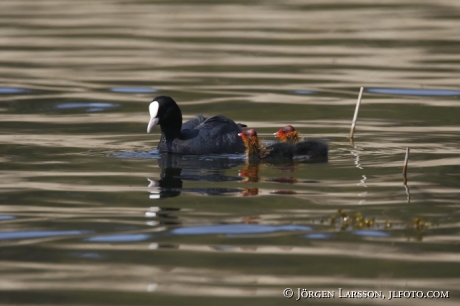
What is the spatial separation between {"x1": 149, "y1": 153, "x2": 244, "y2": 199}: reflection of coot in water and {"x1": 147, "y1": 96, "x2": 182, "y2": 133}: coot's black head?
1.08 feet

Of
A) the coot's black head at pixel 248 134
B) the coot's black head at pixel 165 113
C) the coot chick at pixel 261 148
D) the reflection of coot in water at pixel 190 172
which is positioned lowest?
the reflection of coot in water at pixel 190 172

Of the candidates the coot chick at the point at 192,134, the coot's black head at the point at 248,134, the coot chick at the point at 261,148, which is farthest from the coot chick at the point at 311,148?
the coot chick at the point at 192,134

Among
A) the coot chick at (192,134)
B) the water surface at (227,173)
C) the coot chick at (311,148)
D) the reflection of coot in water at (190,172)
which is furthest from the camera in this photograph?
the coot chick at (192,134)

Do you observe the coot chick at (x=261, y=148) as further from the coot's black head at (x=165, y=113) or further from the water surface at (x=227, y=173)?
the coot's black head at (x=165, y=113)

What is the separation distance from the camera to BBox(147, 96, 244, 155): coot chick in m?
10.3

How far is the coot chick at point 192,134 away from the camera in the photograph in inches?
405

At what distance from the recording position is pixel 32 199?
26.1ft

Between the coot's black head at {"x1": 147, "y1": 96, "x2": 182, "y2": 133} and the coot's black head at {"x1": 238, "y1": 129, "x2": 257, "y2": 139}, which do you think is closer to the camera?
the coot's black head at {"x1": 238, "y1": 129, "x2": 257, "y2": 139}

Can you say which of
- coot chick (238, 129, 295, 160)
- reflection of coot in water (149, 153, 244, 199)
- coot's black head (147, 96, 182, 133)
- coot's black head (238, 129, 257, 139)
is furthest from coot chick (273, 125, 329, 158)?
coot's black head (147, 96, 182, 133)

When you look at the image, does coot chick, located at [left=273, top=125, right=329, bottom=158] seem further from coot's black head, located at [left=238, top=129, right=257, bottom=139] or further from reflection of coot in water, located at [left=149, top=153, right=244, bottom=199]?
reflection of coot in water, located at [left=149, top=153, right=244, bottom=199]

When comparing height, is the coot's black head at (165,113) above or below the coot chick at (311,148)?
above

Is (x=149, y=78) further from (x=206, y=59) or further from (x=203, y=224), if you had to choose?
(x=203, y=224)

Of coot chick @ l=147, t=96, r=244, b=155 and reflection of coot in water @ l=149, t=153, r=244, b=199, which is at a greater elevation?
coot chick @ l=147, t=96, r=244, b=155

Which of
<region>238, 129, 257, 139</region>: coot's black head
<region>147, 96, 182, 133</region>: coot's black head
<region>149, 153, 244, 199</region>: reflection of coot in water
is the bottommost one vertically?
<region>149, 153, 244, 199</region>: reflection of coot in water
